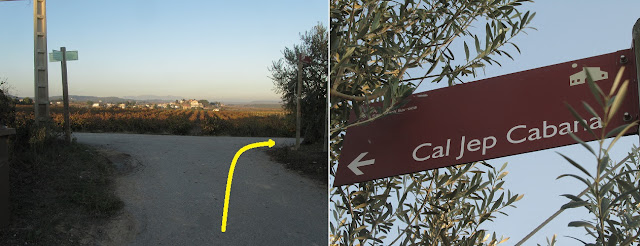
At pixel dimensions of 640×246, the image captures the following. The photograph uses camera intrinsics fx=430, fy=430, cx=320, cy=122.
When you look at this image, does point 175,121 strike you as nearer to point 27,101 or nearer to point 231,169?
point 231,169

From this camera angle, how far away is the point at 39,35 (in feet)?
4.41

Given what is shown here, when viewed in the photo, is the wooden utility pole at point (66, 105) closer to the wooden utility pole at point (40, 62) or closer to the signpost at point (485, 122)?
the wooden utility pole at point (40, 62)

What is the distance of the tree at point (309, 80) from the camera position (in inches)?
58.4

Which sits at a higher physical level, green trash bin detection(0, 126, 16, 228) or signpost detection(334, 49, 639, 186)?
signpost detection(334, 49, 639, 186)

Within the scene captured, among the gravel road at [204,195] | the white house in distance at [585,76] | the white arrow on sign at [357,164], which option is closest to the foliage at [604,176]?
the white house in distance at [585,76]

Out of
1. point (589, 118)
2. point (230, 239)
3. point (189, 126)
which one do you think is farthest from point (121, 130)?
point (589, 118)

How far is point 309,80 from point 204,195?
21.3 inches

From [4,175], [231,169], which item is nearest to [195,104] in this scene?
[231,169]

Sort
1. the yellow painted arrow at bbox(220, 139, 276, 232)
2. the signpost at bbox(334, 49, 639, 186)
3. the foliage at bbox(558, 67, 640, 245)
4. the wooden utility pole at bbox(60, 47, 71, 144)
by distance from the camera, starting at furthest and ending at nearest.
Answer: the yellow painted arrow at bbox(220, 139, 276, 232)
the wooden utility pole at bbox(60, 47, 71, 144)
the signpost at bbox(334, 49, 639, 186)
the foliage at bbox(558, 67, 640, 245)

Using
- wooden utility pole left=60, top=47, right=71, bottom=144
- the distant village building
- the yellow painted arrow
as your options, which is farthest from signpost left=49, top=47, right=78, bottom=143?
the yellow painted arrow

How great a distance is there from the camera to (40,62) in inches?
52.1

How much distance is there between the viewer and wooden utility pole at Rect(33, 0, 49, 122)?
129 centimetres

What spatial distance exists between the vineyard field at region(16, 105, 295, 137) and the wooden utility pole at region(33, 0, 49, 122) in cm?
3

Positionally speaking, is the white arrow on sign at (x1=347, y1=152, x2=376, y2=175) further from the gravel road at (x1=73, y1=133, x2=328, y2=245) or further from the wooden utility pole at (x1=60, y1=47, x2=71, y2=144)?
the wooden utility pole at (x1=60, y1=47, x2=71, y2=144)
